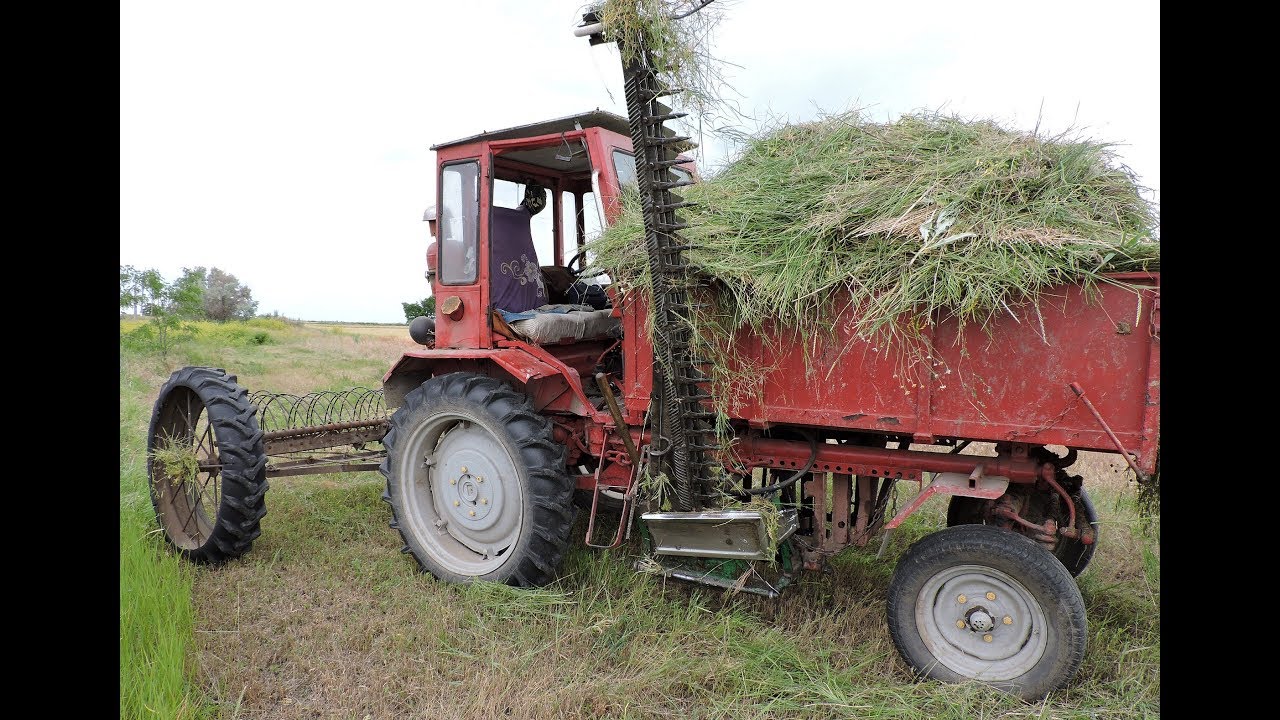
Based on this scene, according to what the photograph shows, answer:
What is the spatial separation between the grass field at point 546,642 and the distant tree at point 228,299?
36015 mm

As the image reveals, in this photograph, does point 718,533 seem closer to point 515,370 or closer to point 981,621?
point 981,621

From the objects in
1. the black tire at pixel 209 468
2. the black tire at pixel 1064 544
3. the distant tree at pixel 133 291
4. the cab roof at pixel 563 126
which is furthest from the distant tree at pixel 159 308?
the black tire at pixel 1064 544

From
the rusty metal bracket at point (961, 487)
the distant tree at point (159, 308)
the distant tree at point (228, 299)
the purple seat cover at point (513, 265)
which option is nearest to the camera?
the rusty metal bracket at point (961, 487)

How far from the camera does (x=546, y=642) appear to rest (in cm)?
372

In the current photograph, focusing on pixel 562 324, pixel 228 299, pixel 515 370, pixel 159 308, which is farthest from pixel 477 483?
pixel 228 299

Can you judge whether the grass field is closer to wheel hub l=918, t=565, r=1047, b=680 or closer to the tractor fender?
wheel hub l=918, t=565, r=1047, b=680

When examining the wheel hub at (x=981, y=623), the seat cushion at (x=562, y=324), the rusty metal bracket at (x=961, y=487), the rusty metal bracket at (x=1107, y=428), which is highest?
the seat cushion at (x=562, y=324)

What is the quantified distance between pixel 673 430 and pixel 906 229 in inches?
55.2

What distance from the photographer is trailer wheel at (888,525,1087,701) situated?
10.1 ft

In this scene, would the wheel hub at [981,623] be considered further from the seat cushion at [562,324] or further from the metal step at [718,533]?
the seat cushion at [562,324]

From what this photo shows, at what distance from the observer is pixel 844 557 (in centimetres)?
482

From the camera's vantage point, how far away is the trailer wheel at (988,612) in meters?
3.09

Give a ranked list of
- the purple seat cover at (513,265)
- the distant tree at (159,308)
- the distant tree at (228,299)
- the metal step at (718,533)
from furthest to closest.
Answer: the distant tree at (228,299) → the distant tree at (159,308) → the purple seat cover at (513,265) → the metal step at (718,533)

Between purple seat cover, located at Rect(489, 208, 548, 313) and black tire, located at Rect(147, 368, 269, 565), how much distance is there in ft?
5.89
